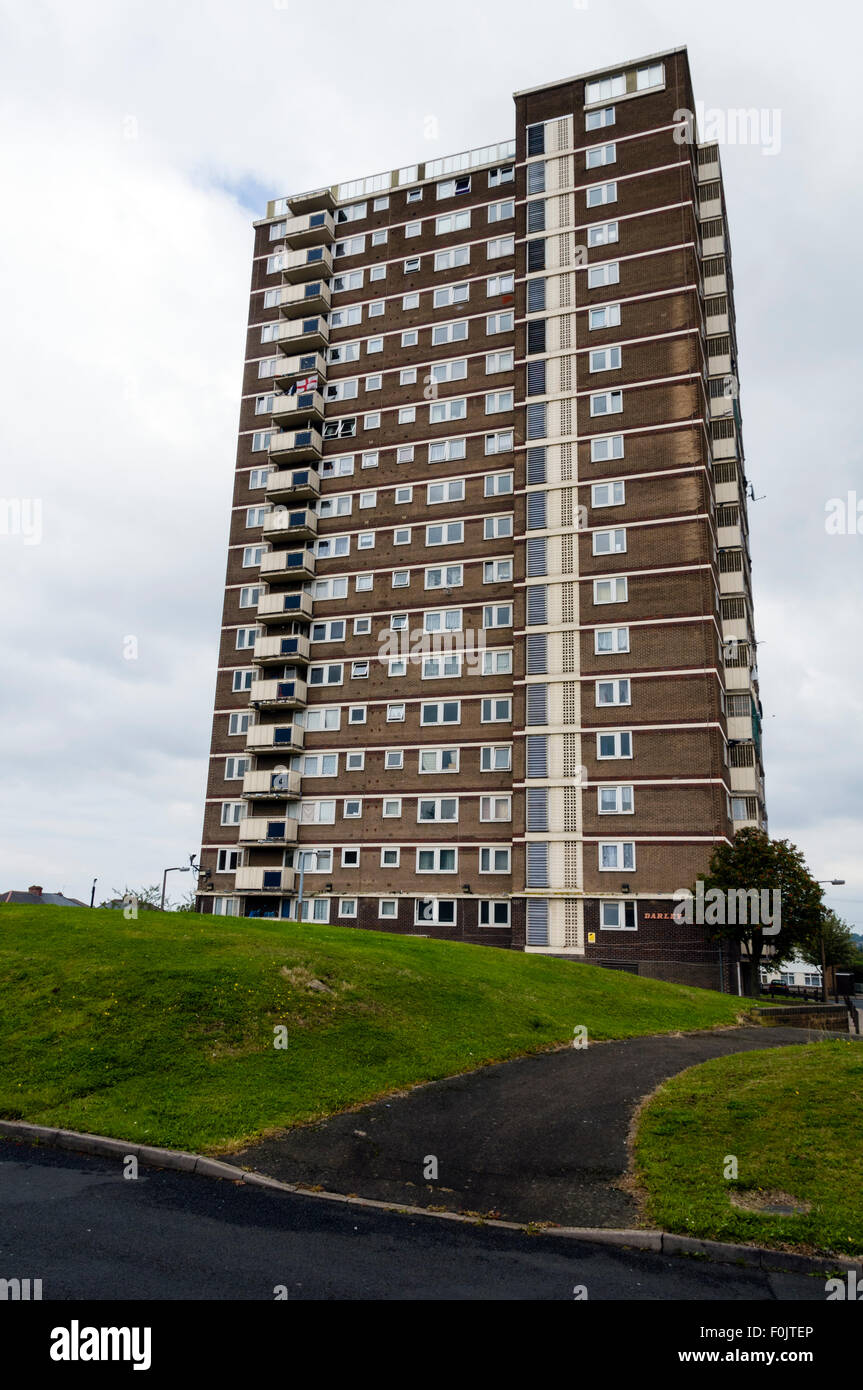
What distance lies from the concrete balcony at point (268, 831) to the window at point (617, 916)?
61.6ft

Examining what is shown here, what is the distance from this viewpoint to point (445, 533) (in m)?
56.4

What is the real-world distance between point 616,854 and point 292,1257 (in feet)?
123

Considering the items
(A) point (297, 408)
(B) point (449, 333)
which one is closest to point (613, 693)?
(B) point (449, 333)

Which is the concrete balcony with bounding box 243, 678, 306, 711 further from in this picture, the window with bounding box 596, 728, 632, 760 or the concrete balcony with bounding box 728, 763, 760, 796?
the concrete balcony with bounding box 728, 763, 760, 796

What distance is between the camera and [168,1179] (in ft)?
40.2

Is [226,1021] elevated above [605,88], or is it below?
below

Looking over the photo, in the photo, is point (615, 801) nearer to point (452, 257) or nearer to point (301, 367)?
point (301, 367)

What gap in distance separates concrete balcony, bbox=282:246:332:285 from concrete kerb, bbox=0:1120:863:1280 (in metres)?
62.2

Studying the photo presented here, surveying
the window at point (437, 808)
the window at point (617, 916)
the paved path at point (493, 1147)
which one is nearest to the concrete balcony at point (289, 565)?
the window at point (437, 808)

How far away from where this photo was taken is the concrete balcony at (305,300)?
6462cm

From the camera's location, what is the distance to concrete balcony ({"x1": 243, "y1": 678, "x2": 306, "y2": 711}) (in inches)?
2239

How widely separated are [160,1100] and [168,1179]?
259cm

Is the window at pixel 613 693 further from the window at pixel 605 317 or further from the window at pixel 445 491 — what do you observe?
the window at pixel 605 317

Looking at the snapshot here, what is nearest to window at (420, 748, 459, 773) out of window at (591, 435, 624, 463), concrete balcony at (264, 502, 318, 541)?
concrete balcony at (264, 502, 318, 541)
